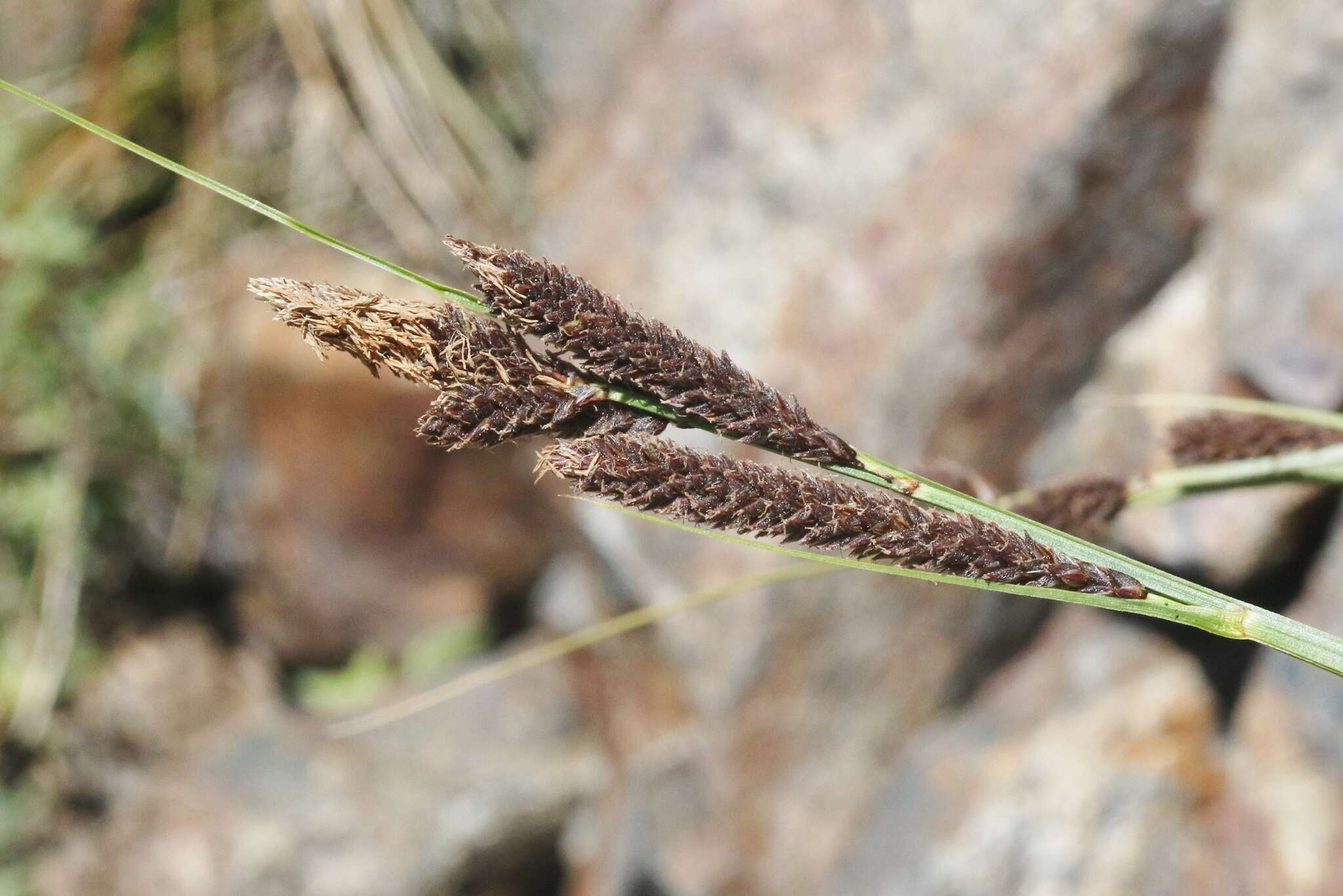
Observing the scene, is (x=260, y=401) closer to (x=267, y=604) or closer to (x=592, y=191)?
(x=267, y=604)

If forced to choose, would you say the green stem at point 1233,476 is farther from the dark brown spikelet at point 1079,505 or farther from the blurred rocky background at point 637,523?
the blurred rocky background at point 637,523

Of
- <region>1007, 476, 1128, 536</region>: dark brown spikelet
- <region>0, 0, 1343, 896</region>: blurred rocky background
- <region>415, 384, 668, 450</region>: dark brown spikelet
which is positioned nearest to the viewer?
<region>415, 384, 668, 450</region>: dark brown spikelet

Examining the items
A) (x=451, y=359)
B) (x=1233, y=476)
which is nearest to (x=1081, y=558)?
(x=1233, y=476)

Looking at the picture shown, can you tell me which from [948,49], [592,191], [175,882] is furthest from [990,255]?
[175,882]

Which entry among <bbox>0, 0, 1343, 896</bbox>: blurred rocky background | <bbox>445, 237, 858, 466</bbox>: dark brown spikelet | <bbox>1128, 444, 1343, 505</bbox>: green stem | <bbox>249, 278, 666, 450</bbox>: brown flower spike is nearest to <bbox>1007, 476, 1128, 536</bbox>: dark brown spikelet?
<bbox>1128, 444, 1343, 505</bbox>: green stem

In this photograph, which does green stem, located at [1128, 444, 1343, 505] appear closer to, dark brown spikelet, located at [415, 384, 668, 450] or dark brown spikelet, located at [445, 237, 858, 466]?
dark brown spikelet, located at [445, 237, 858, 466]

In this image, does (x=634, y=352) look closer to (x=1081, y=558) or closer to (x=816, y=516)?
(x=816, y=516)
